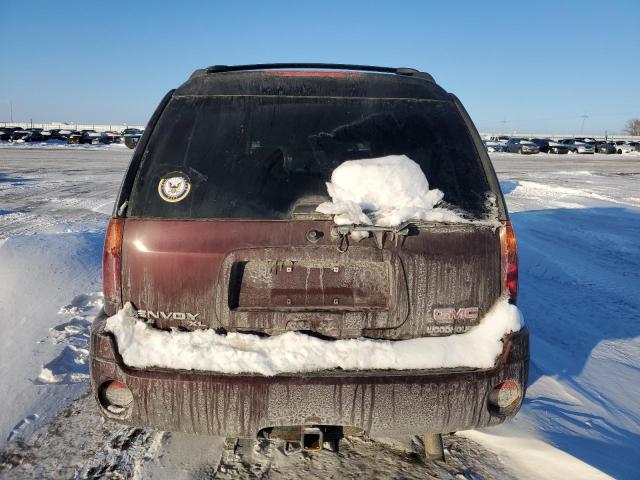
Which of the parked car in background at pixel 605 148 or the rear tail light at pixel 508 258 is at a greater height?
the parked car in background at pixel 605 148

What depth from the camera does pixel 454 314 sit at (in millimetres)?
2363

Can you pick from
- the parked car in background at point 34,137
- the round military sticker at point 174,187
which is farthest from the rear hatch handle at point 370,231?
the parked car in background at point 34,137

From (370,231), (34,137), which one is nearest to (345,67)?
(370,231)

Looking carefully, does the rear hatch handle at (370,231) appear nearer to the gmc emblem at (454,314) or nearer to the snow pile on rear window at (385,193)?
the snow pile on rear window at (385,193)

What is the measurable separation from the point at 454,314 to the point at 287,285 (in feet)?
2.52

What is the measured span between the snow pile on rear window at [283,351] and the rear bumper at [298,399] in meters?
0.03

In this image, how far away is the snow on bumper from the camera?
7.13ft

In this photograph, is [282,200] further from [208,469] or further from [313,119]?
[208,469]

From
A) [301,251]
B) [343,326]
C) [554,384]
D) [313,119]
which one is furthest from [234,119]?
[554,384]

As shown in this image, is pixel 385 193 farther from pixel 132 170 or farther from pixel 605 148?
pixel 605 148

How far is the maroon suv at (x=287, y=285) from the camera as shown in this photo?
7.20ft

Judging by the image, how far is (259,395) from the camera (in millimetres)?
2170

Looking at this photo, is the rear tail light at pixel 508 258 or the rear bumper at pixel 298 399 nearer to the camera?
the rear bumper at pixel 298 399

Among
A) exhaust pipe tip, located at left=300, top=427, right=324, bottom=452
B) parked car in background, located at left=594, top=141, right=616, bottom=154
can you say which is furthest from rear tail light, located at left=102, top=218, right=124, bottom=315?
parked car in background, located at left=594, top=141, right=616, bottom=154
